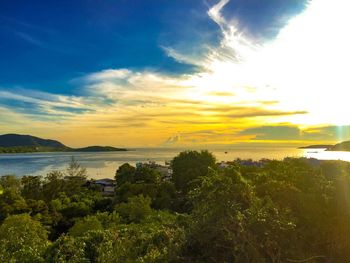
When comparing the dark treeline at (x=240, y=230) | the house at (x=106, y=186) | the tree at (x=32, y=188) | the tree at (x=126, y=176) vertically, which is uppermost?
the dark treeline at (x=240, y=230)

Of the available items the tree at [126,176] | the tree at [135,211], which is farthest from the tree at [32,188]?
the tree at [135,211]

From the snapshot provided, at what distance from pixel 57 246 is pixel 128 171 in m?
30.8

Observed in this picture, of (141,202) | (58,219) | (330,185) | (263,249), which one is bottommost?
(58,219)

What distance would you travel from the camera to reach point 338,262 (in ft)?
24.6

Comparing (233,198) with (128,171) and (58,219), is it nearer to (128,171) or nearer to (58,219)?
(58,219)

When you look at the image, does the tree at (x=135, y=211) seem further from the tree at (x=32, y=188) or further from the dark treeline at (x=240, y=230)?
the tree at (x=32, y=188)

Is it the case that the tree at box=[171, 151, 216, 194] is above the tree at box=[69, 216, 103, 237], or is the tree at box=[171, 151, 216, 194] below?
above

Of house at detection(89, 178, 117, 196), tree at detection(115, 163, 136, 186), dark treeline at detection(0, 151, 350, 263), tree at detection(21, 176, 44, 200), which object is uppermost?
dark treeline at detection(0, 151, 350, 263)

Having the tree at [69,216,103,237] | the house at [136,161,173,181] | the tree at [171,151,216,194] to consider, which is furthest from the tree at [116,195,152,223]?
the house at [136,161,173,181]

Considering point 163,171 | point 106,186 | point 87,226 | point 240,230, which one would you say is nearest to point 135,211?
point 87,226

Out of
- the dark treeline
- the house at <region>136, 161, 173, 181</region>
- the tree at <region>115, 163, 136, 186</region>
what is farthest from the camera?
the house at <region>136, 161, 173, 181</region>

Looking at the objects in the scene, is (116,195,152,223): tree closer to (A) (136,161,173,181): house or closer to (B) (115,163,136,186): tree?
(B) (115,163,136,186): tree

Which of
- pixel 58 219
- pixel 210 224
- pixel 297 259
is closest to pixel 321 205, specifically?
pixel 297 259

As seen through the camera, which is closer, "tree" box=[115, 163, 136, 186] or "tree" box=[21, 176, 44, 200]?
"tree" box=[115, 163, 136, 186]
